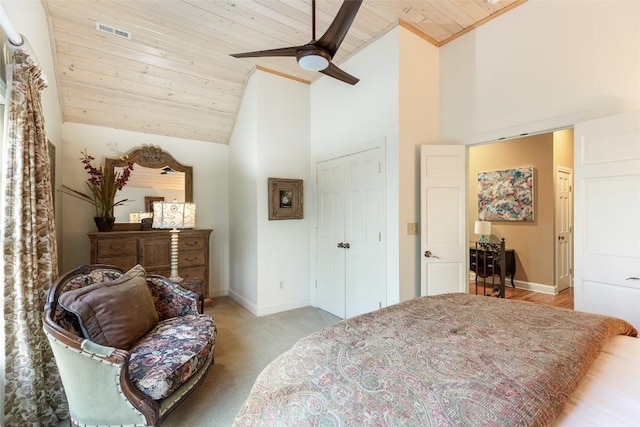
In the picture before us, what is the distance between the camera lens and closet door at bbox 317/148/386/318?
3.30m

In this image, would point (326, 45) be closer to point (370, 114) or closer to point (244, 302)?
point (370, 114)

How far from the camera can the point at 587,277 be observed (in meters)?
2.34

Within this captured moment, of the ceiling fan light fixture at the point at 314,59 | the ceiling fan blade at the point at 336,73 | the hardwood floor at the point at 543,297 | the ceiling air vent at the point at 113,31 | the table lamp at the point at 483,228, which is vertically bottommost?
the hardwood floor at the point at 543,297

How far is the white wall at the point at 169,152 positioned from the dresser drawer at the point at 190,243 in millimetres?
559

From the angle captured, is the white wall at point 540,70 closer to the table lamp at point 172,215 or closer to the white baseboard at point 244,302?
the table lamp at point 172,215

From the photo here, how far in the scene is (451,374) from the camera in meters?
1.01

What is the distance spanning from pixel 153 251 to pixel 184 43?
8.27 feet

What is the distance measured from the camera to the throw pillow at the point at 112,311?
5.94ft

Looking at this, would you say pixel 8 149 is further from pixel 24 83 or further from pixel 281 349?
pixel 281 349

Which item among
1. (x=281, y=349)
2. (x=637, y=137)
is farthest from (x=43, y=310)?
(x=637, y=137)

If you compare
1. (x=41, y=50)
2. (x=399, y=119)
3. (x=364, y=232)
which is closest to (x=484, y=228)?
(x=364, y=232)

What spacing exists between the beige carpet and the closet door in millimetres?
453

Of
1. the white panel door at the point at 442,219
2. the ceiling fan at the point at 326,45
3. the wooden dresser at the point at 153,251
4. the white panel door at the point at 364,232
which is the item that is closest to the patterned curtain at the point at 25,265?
the ceiling fan at the point at 326,45

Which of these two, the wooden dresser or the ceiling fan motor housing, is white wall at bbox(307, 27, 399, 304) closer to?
the ceiling fan motor housing
